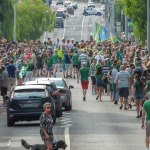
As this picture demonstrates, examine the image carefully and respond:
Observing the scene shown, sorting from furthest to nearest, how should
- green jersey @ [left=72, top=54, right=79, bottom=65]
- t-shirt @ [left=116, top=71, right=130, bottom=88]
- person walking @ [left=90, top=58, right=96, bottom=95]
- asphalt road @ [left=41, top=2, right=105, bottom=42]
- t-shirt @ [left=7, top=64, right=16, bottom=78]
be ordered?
asphalt road @ [left=41, top=2, right=105, bottom=42]
green jersey @ [left=72, top=54, right=79, bottom=65]
person walking @ [left=90, top=58, right=96, bottom=95]
t-shirt @ [left=7, top=64, right=16, bottom=78]
t-shirt @ [left=116, top=71, right=130, bottom=88]

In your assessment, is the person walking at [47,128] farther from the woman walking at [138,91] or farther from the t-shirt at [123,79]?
the t-shirt at [123,79]

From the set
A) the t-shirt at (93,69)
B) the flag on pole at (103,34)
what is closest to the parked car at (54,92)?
the t-shirt at (93,69)

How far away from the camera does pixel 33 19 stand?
10075 cm

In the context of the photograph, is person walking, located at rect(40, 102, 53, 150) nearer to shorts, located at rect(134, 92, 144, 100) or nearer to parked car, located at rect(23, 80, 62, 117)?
parked car, located at rect(23, 80, 62, 117)

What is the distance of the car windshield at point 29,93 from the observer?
1409 inches

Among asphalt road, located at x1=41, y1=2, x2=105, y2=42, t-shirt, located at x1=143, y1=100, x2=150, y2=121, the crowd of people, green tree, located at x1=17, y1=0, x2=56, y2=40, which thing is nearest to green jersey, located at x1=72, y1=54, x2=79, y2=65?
the crowd of people

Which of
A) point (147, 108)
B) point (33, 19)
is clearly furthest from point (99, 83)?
point (33, 19)

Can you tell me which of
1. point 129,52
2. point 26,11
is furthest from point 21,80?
point 26,11

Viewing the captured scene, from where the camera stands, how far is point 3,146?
100 feet

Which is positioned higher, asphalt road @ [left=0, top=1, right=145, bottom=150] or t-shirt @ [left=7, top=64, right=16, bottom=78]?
t-shirt @ [left=7, top=64, right=16, bottom=78]

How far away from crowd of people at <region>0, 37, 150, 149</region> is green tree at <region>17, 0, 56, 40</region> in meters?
28.6

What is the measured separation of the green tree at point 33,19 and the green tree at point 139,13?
35.5 meters

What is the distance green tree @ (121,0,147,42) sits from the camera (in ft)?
198

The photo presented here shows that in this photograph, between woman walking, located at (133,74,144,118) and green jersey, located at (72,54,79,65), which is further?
green jersey, located at (72,54,79,65)
